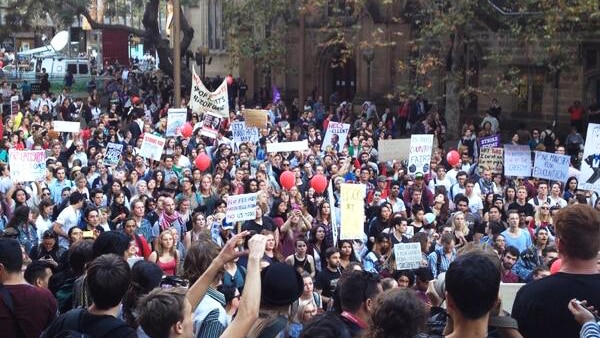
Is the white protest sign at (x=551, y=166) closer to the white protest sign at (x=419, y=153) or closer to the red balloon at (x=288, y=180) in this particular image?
the white protest sign at (x=419, y=153)

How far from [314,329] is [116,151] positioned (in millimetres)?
11351

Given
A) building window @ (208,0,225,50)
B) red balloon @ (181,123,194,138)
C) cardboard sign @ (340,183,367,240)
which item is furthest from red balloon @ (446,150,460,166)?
building window @ (208,0,225,50)

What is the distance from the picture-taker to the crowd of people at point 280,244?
4.15 meters

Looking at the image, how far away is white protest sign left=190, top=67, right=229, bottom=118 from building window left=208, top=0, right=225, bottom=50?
78.2 feet

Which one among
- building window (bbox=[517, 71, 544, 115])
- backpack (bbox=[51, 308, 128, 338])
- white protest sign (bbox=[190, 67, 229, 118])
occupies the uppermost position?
backpack (bbox=[51, 308, 128, 338])

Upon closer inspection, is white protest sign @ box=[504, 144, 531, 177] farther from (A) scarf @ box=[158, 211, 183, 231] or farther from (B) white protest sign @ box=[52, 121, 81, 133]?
(B) white protest sign @ box=[52, 121, 81, 133]

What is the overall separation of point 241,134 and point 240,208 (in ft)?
24.6

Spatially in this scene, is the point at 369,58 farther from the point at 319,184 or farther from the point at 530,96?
the point at 319,184

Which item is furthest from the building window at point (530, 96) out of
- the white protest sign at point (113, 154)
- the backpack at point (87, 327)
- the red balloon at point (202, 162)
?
the backpack at point (87, 327)

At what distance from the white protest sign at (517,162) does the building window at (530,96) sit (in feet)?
42.2

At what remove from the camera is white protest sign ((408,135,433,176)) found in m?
15.0

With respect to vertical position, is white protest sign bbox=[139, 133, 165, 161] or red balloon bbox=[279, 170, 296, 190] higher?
white protest sign bbox=[139, 133, 165, 161]

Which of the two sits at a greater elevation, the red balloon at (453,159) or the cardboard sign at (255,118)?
the cardboard sign at (255,118)

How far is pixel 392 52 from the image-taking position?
31.9m
